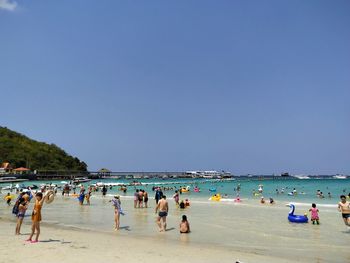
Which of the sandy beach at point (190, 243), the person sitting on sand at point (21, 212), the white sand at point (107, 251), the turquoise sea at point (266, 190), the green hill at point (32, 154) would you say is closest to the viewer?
the white sand at point (107, 251)

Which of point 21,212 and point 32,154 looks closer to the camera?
point 21,212

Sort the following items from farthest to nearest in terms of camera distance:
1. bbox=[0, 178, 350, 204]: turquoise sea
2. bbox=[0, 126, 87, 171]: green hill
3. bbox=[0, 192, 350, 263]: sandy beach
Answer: bbox=[0, 126, 87, 171]: green hill → bbox=[0, 178, 350, 204]: turquoise sea → bbox=[0, 192, 350, 263]: sandy beach

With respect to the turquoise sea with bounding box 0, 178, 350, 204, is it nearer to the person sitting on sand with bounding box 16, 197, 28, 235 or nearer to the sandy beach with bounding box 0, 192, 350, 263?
the sandy beach with bounding box 0, 192, 350, 263

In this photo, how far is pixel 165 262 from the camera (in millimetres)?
10328

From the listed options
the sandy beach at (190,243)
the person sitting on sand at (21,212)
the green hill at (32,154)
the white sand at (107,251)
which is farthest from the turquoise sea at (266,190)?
the green hill at (32,154)

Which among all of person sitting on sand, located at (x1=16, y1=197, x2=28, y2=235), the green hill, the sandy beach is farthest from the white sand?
the green hill

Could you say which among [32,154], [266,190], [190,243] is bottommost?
[190,243]

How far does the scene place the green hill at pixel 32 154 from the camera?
144 m

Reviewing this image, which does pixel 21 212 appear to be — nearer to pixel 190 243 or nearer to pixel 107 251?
pixel 107 251

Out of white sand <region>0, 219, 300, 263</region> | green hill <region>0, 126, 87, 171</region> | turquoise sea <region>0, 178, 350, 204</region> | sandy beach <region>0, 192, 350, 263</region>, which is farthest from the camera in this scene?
green hill <region>0, 126, 87, 171</region>

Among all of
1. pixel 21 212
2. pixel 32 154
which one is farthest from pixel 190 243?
pixel 32 154

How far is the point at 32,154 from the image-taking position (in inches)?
6009

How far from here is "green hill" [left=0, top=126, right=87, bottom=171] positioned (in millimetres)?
144375

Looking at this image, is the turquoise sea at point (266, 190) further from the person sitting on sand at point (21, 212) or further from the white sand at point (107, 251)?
the person sitting on sand at point (21, 212)
